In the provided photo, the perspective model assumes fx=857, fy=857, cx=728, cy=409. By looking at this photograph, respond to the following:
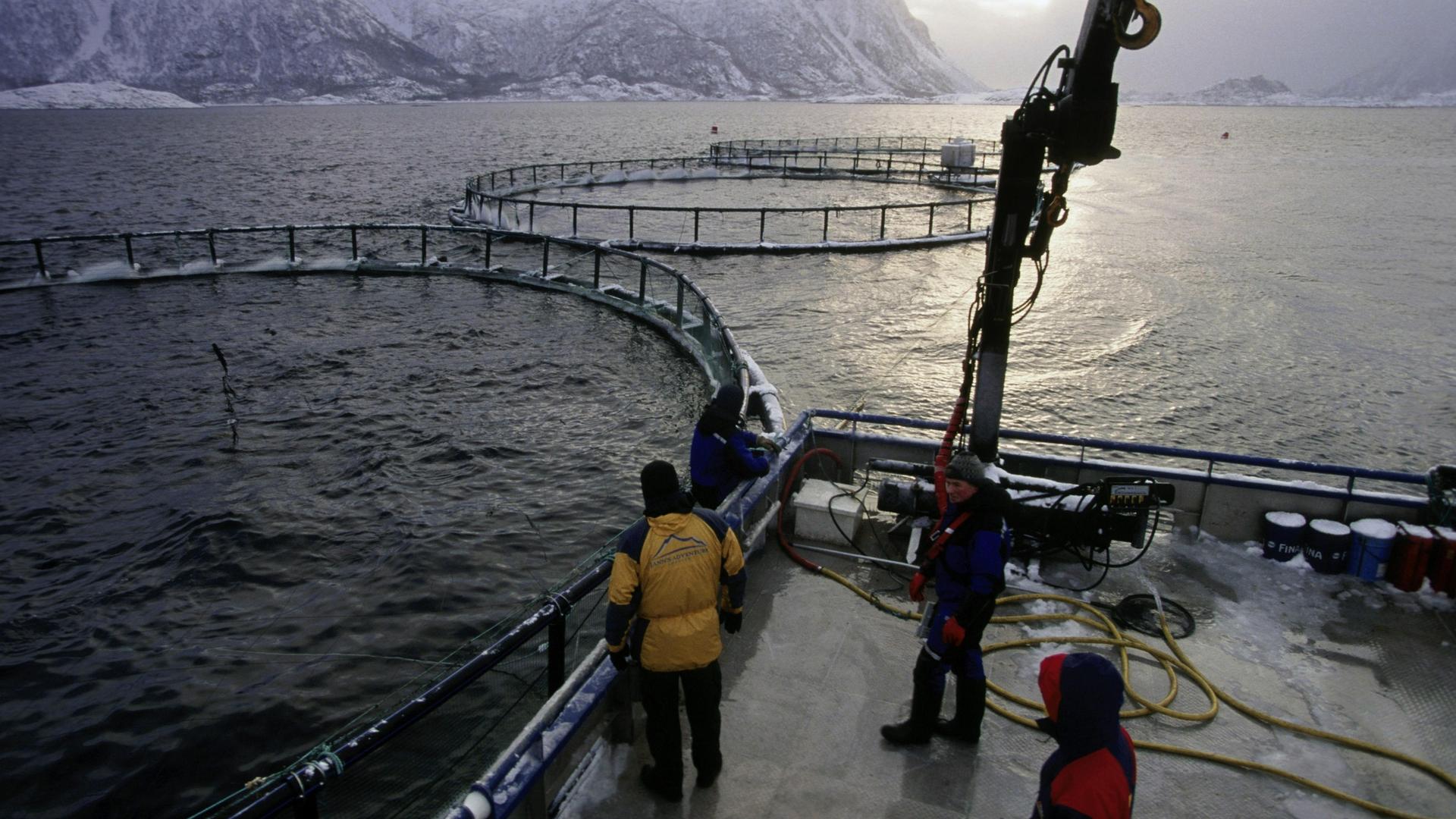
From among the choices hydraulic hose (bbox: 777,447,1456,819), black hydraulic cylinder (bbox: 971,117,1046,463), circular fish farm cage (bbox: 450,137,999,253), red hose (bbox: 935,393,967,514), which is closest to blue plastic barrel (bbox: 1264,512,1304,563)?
hydraulic hose (bbox: 777,447,1456,819)

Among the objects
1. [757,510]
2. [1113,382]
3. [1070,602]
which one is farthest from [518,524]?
[1113,382]

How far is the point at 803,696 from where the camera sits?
647 centimetres

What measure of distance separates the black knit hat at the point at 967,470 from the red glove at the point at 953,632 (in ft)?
2.90

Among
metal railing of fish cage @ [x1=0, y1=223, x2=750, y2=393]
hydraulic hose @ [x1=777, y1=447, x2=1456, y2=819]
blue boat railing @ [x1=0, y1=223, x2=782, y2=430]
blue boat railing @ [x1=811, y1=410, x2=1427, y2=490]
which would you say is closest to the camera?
hydraulic hose @ [x1=777, y1=447, x2=1456, y2=819]

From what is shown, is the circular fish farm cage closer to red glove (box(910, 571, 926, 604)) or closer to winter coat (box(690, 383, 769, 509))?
winter coat (box(690, 383, 769, 509))

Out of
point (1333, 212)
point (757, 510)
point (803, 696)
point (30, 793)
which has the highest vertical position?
point (1333, 212)

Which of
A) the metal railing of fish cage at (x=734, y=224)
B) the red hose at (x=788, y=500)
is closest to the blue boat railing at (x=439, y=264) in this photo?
the red hose at (x=788, y=500)

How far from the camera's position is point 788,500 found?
9.15 meters

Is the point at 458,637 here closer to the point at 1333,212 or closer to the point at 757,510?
the point at 757,510

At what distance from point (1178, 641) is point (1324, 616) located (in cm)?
155

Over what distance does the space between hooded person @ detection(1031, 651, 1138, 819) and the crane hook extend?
5227mm

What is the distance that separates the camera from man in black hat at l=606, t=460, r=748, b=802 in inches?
193

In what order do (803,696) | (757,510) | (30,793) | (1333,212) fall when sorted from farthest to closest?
1. (1333,212)
2. (757,510)
3. (30,793)
4. (803,696)

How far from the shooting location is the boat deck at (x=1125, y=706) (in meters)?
5.53
